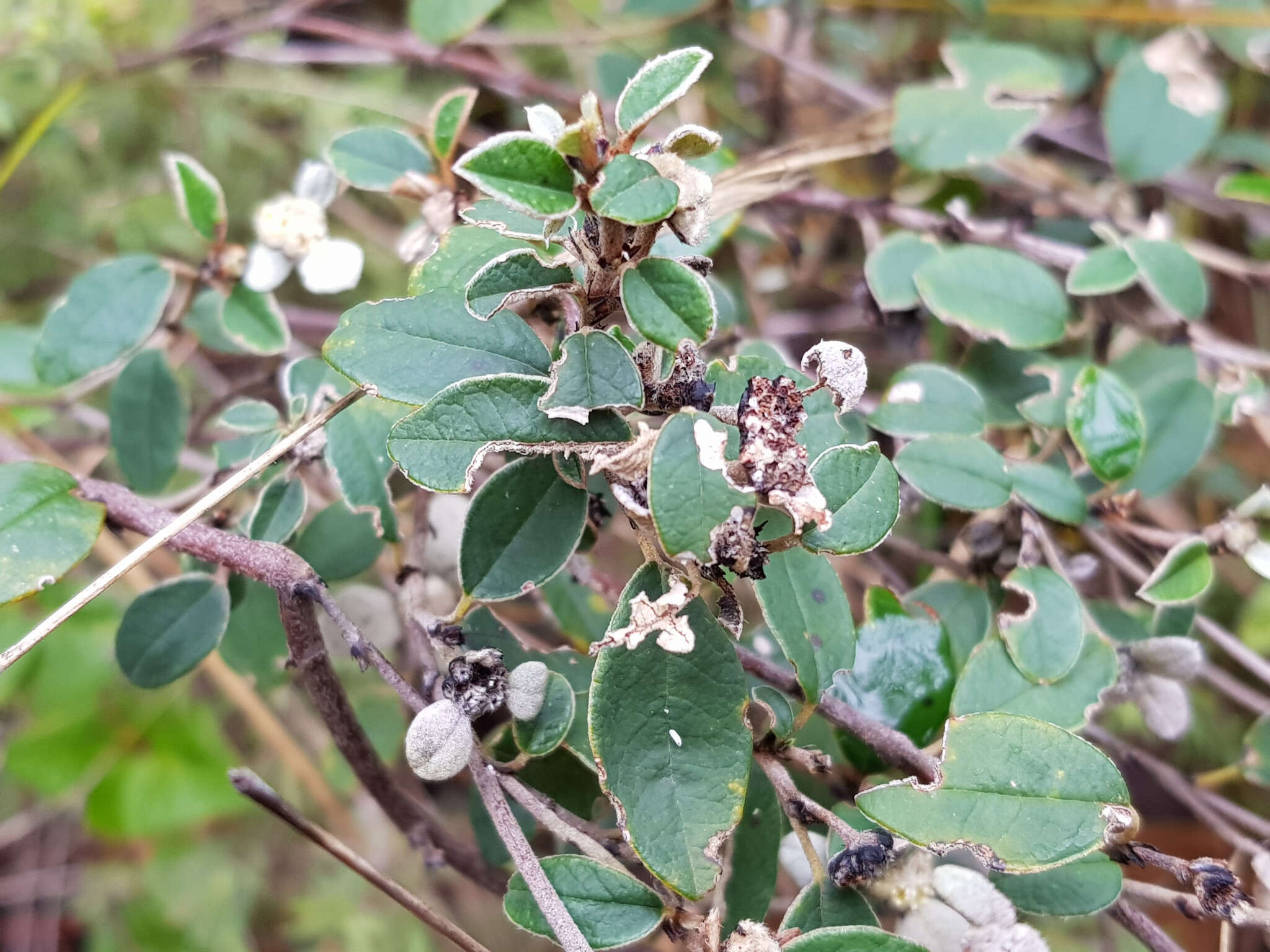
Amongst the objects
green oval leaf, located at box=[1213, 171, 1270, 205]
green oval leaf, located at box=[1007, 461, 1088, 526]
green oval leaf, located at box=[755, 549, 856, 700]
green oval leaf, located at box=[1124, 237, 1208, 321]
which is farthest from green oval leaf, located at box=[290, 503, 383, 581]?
green oval leaf, located at box=[1213, 171, 1270, 205]

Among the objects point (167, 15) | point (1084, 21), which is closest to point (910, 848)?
point (1084, 21)

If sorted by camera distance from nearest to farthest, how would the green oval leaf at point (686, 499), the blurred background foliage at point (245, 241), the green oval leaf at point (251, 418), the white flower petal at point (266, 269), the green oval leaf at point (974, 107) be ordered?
the green oval leaf at point (686, 499) < the green oval leaf at point (251, 418) < the white flower petal at point (266, 269) < the green oval leaf at point (974, 107) < the blurred background foliage at point (245, 241)

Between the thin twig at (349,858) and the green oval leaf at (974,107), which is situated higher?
the green oval leaf at (974,107)

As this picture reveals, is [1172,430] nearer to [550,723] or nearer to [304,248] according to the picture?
[550,723]

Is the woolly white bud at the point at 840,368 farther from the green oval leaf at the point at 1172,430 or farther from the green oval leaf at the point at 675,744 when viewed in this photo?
the green oval leaf at the point at 1172,430

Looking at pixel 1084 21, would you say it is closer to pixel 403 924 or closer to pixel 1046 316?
pixel 1046 316

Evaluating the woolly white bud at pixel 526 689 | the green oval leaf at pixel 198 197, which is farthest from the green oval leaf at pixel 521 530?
the green oval leaf at pixel 198 197

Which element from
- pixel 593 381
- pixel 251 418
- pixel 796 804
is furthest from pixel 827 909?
pixel 251 418

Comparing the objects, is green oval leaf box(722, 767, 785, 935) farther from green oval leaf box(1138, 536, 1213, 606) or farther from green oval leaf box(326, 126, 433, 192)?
green oval leaf box(326, 126, 433, 192)
